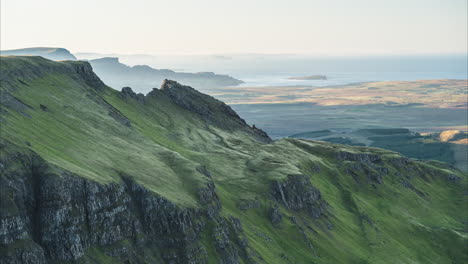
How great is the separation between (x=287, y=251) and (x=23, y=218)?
81.3m

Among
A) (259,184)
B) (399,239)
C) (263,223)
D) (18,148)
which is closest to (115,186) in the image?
(18,148)

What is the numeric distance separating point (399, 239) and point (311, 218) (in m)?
40.7

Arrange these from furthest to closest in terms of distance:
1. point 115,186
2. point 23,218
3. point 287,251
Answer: point 287,251
point 115,186
point 23,218

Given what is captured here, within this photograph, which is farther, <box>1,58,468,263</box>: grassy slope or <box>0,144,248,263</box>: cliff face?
<box>1,58,468,263</box>: grassy slope

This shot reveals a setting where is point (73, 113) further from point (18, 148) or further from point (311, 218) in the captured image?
point (311, 218)

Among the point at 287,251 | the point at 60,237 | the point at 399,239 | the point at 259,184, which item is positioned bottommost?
the point at 399,239

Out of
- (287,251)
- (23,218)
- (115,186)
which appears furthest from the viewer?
(287,251)

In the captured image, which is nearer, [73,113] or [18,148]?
[18,148]

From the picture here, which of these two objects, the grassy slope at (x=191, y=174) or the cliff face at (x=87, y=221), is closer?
the cliff face at (x=87, y=221)

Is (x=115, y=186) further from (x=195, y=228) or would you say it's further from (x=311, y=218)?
(x=311, y=218)

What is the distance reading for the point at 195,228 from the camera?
12381 cm

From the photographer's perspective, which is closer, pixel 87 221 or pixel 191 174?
pixel 87 221

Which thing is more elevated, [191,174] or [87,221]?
[87,221]

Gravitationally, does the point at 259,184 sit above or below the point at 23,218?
below
